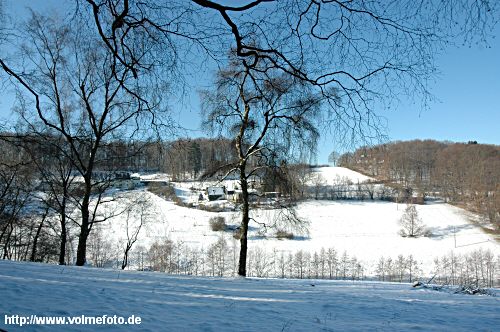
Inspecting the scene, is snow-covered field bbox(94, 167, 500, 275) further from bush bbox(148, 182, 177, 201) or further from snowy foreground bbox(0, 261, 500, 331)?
snowy foreground bbox(0, 261, 500, 331)

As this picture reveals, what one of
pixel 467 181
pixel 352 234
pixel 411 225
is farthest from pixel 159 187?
pixel 467 181

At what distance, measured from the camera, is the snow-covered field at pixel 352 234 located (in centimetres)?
4272

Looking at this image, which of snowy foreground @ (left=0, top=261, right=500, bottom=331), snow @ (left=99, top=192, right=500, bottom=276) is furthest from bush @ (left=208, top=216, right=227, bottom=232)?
snowy foreground @ (left=0, top=261, right=500, bottom=331)

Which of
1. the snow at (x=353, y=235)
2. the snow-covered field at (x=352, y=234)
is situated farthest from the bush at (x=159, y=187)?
the snow at (x=353, y=235)

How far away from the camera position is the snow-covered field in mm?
42719

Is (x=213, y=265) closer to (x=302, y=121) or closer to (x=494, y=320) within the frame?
(x=302, y=121)

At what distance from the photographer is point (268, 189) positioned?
442 inches

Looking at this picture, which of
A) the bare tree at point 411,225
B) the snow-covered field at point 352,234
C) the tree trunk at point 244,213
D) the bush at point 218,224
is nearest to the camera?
the tree trunk at point 244,213

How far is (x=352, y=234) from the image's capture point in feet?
164

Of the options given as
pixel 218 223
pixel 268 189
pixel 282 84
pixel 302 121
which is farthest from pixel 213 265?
pixel 282 84

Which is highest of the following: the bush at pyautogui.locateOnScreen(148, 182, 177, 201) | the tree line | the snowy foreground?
the tree line

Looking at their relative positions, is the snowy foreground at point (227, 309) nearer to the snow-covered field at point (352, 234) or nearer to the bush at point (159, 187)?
the bush at point (159, 187)

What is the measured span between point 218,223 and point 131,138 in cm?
3976

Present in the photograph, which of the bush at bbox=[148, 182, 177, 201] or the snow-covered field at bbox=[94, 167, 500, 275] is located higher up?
the bush at bbox=[148, 182, 177, 201]
